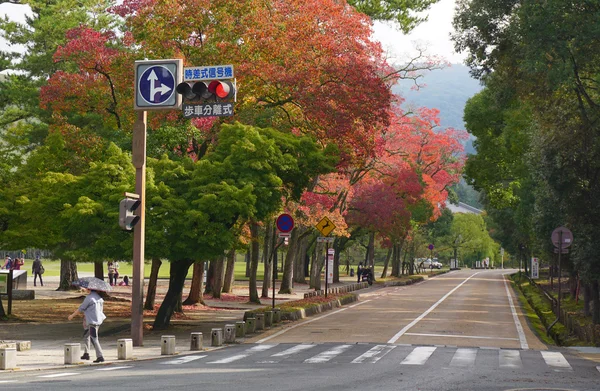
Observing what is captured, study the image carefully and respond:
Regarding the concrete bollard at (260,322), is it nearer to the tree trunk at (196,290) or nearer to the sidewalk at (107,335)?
the sidewalk at (107,335)

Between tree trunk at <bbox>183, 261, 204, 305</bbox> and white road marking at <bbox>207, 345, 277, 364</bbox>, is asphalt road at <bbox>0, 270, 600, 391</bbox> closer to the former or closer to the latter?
white road marking at <bbox>207, 345, 277, 364</bbox>

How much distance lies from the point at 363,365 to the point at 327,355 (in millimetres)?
2110

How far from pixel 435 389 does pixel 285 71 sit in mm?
17026

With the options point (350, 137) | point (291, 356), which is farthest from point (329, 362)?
point (350, 137)

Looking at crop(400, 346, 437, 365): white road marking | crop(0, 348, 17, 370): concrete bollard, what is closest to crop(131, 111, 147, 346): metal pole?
crop(0, 348, 17, 370): concrete bollard

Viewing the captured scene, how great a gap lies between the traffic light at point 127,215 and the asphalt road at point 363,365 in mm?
3108

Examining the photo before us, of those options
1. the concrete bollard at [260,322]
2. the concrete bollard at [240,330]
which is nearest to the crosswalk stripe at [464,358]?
the concrete bollard at [240,330]

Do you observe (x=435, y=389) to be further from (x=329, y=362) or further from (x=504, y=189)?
(x=504, y=189)

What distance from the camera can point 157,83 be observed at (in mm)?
19125

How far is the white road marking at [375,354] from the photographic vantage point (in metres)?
16.9

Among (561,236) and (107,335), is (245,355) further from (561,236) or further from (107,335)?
(561,236)

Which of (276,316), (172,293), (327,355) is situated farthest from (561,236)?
(172,293)

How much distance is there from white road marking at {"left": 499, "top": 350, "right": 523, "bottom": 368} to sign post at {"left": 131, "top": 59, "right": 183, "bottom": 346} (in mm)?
8135

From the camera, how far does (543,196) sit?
3309 centimetres
